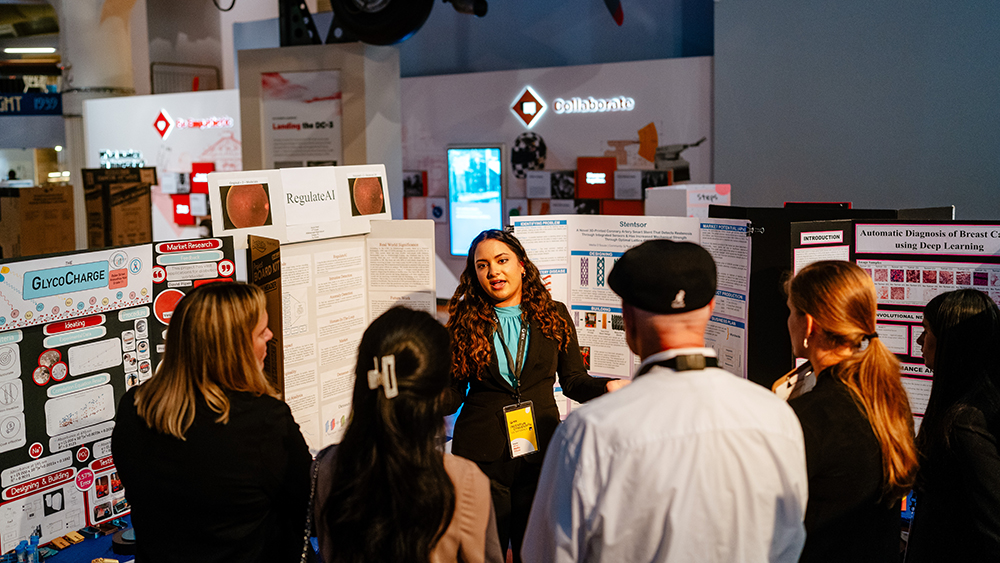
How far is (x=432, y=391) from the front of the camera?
4.70ft

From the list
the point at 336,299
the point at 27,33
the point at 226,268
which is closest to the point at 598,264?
the point at 336,299

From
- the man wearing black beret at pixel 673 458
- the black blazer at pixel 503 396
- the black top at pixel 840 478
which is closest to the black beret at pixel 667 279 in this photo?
the man wearing black beret at pixel 673 458

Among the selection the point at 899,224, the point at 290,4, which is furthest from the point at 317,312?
the point at 290,4

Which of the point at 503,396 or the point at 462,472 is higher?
the point at 462,472

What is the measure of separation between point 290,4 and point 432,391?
231 inches

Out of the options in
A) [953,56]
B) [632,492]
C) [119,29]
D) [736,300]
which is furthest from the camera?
[119,29]

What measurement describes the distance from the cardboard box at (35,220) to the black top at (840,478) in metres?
6.88

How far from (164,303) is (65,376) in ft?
1.32

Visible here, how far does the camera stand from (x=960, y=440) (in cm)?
189

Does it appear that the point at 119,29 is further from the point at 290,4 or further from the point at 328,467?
the point at 328,467

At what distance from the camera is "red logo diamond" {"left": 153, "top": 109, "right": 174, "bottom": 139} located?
953 centimetres

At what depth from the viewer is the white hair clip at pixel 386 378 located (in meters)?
1.38

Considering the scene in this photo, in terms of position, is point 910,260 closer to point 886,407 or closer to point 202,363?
point 886,407

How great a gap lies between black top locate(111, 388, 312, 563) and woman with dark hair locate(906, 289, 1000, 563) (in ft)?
5.53
